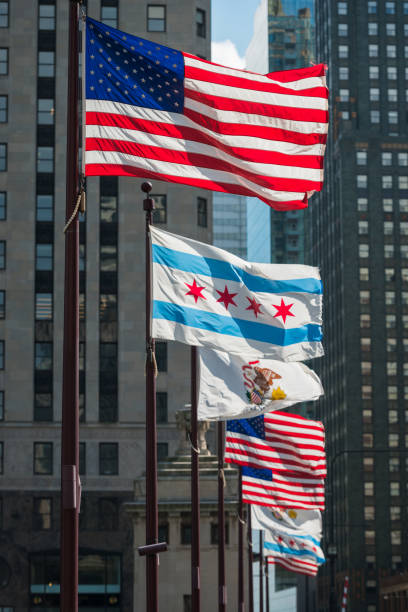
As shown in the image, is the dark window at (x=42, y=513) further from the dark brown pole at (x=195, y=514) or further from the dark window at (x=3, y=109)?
the dark brown pole at (x=195, y=514)

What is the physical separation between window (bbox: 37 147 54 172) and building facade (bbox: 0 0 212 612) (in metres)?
0.11

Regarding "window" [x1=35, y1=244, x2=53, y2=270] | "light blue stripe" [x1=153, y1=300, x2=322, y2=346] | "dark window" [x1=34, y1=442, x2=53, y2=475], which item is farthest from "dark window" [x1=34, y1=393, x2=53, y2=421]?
"light blue stripe" [x1=153, y1=300, x2=322, y2=346]

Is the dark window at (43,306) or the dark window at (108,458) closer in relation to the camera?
the dark window at (108,458)

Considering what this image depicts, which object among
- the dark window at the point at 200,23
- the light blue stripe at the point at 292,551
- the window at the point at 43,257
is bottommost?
the light blue stripe at the point at 292,551

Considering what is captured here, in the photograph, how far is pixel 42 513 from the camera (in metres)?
81.9

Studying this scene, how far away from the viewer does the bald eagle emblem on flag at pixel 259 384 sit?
27.7 meters

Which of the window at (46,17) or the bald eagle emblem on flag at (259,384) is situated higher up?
the window at (46,17)

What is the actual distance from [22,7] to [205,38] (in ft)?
48.3

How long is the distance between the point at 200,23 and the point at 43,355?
2960 centimetres

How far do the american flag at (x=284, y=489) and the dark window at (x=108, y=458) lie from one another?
1647 inches

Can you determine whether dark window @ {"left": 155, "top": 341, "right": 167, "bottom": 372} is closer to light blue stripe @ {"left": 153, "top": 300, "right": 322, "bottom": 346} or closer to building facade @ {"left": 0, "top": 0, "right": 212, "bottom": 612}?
building facade @ {"left": 0, "top": 0, "right": 212, "bottom": 612}

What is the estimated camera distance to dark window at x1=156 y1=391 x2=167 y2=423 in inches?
3278

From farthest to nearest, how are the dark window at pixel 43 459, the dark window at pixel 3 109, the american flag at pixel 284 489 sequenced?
the dark window at pixel 3 109 < the dark window at pixel 43 459 < the american flag at pixel 284 489

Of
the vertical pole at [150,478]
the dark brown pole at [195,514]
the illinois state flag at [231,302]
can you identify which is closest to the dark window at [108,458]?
the dark brown pole at [195,514]
